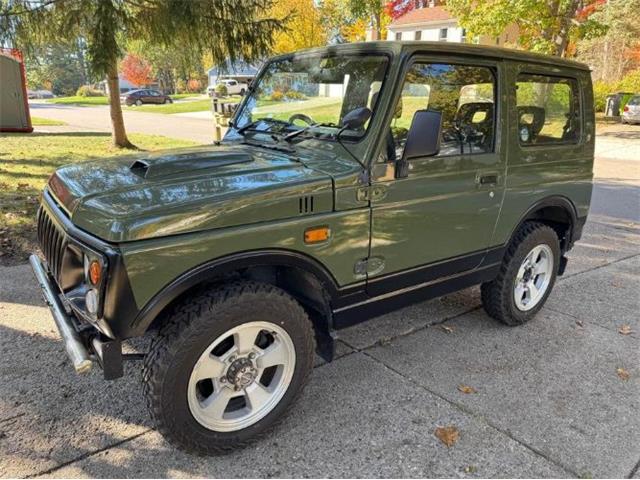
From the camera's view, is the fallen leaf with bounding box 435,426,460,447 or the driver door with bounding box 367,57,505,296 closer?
the fallen leaf with bounding box 435,426,460,447

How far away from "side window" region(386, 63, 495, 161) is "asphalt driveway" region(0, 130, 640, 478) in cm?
150

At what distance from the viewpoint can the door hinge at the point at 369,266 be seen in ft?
9.57

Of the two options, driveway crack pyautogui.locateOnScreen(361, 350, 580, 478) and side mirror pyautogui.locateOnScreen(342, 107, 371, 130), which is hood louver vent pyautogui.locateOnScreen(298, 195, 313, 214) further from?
driveway crack pyautogui.locateOnScreen(361, 350, 580, 478)

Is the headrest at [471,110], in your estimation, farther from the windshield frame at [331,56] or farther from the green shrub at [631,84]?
the green shrub at [631,84]

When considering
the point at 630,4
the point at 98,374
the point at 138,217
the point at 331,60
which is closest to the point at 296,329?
the point at 138,217

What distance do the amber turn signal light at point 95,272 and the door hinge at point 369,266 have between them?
1.37 meters

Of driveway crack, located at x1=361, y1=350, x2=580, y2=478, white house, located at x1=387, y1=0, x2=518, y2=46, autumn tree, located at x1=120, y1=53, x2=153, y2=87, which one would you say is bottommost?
driveway crack, located at x1=361, y1=350, x2=580, y2=478

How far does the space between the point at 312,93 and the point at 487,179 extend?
1.35 meters

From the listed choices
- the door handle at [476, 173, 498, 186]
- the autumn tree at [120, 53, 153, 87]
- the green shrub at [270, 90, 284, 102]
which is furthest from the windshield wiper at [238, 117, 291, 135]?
the autumn tree at [120, 53, 153, 87]

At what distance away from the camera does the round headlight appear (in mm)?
2219

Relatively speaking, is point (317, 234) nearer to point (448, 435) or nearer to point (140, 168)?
point (140, 168)

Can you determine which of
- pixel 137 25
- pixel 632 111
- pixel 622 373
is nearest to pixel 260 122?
pixel 622 373

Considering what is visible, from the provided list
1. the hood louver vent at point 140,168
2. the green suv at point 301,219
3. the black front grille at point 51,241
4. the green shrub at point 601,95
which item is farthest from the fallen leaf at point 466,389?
the green shrub at point 601,95

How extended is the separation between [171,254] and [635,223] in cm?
785
